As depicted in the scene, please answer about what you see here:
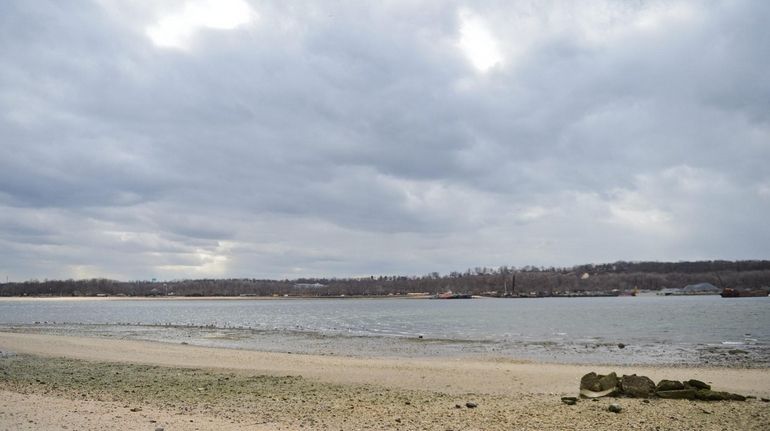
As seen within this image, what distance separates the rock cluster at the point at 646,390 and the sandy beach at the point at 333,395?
557mm

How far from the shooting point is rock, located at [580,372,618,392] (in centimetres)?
1708

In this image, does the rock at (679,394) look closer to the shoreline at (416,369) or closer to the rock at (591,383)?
the rock at (591,383)

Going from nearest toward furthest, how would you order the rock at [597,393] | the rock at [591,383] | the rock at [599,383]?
the rock at [597,393], the rock at [599,383], the rock at [591,383]

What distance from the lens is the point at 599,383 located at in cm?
1733

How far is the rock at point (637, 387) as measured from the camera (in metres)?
16.5

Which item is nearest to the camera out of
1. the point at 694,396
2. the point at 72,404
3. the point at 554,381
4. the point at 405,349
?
the point at 72,404

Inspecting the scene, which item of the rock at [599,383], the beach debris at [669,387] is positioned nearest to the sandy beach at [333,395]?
the beach debris at [669,387]

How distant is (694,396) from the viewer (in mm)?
16328

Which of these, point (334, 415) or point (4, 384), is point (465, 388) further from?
point (4, 384)

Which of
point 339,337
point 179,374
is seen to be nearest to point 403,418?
point 179,374

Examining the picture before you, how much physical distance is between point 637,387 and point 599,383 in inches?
42.4

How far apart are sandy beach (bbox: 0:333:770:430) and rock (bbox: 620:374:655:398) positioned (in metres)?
0.59

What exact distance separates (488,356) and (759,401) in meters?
16.8

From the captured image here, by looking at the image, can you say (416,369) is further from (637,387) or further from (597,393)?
(637,387)
